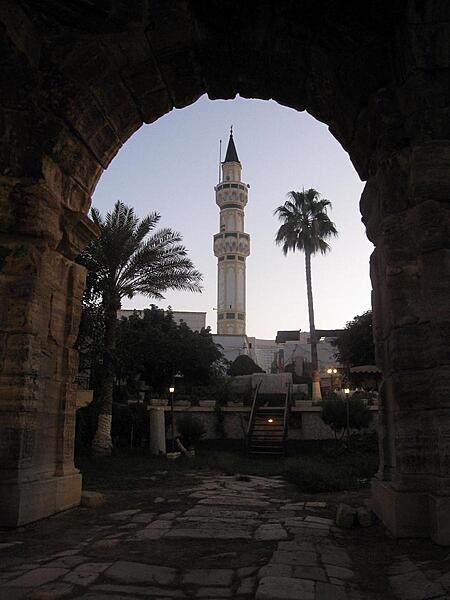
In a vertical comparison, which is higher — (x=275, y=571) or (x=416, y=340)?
(x=416, y=340)

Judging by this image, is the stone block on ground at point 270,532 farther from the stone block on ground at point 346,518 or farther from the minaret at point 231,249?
the minaret at point 231,249

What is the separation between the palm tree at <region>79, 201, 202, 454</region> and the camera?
49.6 feet

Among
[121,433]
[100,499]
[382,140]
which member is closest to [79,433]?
[121,433]

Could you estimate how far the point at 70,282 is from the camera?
6355 mm

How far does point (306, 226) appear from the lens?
29266mm

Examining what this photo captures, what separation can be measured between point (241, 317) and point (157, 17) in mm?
52358

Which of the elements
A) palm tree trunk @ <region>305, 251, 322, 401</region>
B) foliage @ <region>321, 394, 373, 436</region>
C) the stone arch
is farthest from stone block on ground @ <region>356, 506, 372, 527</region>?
palm tree trunk @ <region>305, 251, 322, 401</region>

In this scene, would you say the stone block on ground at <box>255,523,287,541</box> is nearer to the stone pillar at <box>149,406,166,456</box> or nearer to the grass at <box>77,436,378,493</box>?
the grass at <box>77,436,378,493</box>

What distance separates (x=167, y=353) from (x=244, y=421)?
17.2 feet

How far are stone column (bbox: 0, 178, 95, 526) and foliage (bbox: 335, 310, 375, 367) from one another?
1843cm

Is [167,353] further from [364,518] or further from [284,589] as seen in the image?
[284,589]

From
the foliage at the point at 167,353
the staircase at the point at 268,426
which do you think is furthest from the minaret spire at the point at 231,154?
the staircase at the point at 268,426

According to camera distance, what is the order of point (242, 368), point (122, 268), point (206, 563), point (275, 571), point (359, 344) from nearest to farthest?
point (275, 571) < point (206, 563) < point (122, 268) < point (359, 344) < point (242, 368)

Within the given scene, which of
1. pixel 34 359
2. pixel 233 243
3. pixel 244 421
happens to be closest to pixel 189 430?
pixel 244 421
